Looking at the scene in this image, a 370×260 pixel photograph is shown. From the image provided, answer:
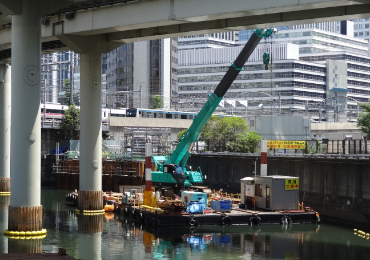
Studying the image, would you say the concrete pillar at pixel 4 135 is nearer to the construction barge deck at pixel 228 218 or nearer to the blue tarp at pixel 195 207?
the construction barge deck at pixel 228 218

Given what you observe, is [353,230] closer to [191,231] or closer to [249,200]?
[249,200]

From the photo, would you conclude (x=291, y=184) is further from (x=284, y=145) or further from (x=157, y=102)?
(x=157, y=102)

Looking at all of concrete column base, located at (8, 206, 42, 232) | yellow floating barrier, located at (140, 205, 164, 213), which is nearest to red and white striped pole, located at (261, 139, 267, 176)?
yellow floating barrier, located at (140, 205, 164, 213)

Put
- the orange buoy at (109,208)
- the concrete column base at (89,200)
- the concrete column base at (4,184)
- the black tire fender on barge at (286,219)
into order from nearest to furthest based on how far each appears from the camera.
→ the black tire fender on barge at (286,219)
the concrete column base at (89,200)
the orange buoy at (109,208)
the concrete column base at (4,184)

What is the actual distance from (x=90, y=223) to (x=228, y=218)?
910 cm

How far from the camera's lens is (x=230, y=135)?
84.6 meters

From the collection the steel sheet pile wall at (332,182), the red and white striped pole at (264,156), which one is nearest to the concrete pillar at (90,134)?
the red and white striped pole at (264,156)

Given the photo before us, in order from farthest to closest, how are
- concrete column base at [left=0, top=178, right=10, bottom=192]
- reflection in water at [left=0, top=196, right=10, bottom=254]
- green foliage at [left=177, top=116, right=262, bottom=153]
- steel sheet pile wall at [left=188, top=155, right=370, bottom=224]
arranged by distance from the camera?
green foliage at [left=177, top=116, right=262, bottom=153] < concrete column base at [left=0, top=178, right=10, bottom=192] < steel sheet pile wall at [left=188, top=155, right=370, bottom=224] < reflection in water at [left=0, top=196, right=10, bottom=254]

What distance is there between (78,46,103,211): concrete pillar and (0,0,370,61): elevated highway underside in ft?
6.60

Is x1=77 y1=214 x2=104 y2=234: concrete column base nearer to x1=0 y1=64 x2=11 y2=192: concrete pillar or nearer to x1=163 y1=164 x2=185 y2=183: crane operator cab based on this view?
x1=163 y1=164 x2=185 y2=183: crane operator cab

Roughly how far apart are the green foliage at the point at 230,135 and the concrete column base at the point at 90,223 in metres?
41.4

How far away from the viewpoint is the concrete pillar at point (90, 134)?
4425 cm

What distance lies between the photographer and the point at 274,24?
35.3 meters

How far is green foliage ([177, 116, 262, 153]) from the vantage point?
272ft
